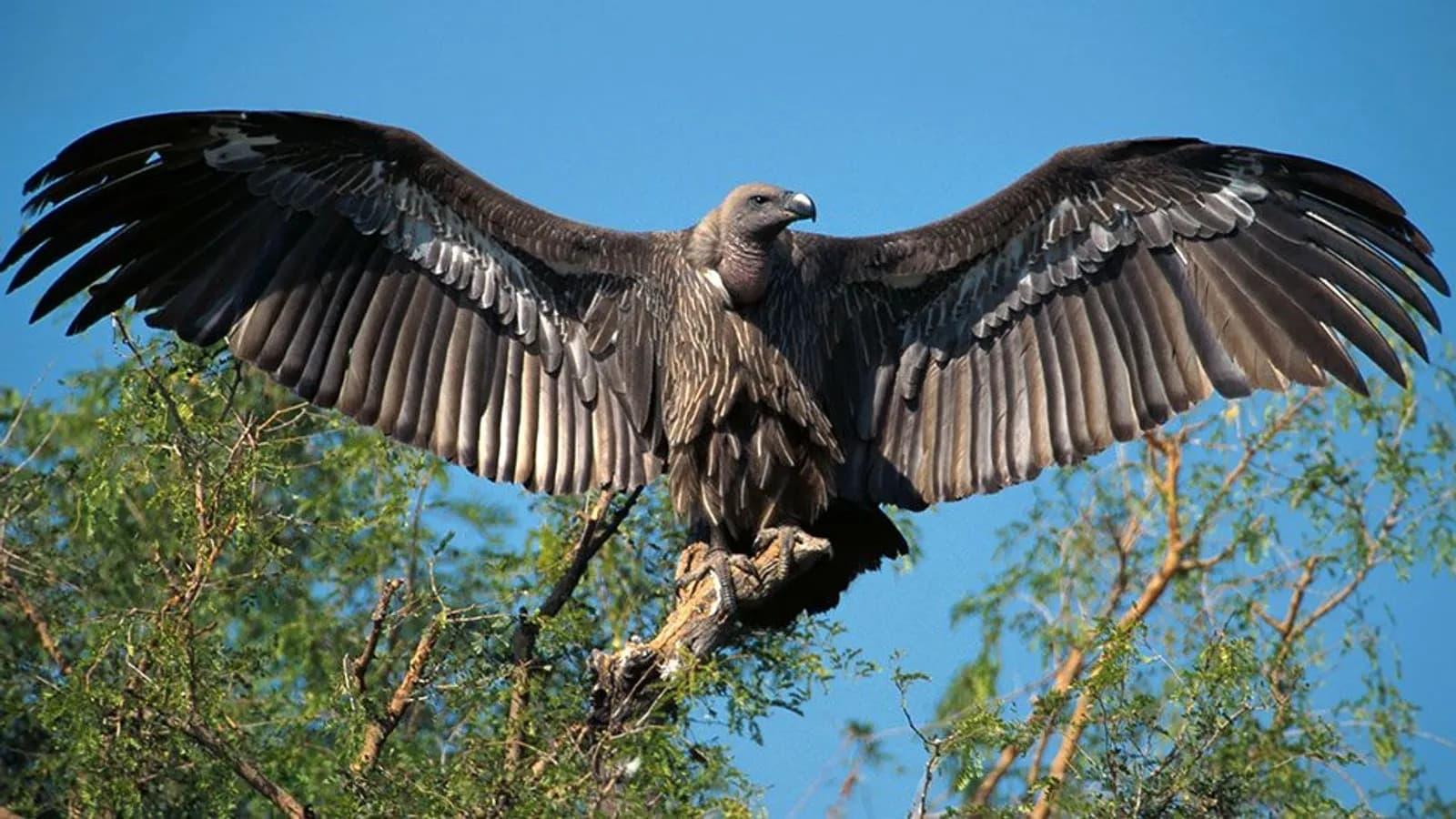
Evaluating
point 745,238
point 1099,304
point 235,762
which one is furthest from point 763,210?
point 235,762

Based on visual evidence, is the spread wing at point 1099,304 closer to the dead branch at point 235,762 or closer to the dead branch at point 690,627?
the dead branch at point 690,627

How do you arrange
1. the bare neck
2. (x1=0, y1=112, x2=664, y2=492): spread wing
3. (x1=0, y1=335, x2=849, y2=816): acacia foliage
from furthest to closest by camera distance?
the bare neck
(x1=0, y1=112, x2=664, y2=492): spread wing
(x1=0, y1=335, x2=849, y2=816): acacia foliage

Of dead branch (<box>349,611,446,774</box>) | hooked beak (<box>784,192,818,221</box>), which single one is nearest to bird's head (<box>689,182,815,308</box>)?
hooked beak (<box>784,192,818,221</box>)

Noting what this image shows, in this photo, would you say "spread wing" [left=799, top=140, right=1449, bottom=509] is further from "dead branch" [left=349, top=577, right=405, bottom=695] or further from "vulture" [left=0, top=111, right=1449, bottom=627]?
"dead branch" [left=349, top=577, right=405, bottom=695]

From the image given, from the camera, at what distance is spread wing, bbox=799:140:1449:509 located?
9219mm

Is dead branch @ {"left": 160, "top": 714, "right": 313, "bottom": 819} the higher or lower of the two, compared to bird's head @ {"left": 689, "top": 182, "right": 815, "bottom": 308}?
lower

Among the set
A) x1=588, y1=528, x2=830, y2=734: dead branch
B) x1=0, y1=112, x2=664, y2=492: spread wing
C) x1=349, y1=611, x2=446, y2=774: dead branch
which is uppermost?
x1=0, y1=112, x2=664, y2=492: spread wing

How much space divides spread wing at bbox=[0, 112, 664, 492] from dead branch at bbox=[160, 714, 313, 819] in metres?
2.00

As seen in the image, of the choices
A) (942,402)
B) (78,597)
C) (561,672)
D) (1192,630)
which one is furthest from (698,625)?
(1192,630)

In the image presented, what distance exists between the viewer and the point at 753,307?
9.44 m

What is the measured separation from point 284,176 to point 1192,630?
5.65 meters

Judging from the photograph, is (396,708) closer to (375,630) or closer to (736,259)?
(375,630)

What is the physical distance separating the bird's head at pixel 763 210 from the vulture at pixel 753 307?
0.02 metres

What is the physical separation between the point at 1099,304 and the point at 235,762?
13.9 ft
